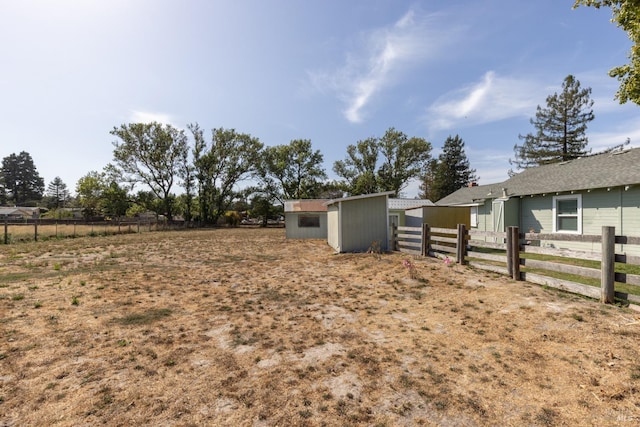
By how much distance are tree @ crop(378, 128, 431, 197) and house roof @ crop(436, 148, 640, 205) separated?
27765 mm

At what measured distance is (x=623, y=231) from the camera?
32.1ft

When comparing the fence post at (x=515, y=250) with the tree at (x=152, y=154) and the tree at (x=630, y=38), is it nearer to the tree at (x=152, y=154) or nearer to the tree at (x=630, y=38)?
the tree at (x=630, y=38)

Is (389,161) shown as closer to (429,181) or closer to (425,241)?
(429,181)

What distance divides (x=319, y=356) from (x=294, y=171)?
45.6m

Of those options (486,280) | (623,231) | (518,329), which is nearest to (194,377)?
(518,329)

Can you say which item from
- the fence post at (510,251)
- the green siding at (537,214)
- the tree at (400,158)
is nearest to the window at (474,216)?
the green siding at (537,214)

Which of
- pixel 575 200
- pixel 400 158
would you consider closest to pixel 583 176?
pixel 575 200

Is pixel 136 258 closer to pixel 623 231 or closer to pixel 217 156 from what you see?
pixel 623 231

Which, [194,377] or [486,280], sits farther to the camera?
[486,280]

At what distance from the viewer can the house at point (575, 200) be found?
32.1ft

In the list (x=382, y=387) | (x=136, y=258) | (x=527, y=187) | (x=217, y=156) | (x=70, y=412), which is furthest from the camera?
(x=217, y=156)

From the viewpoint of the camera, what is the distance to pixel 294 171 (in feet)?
157

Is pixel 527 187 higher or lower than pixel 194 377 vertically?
higher

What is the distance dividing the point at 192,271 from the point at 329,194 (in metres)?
42.7
